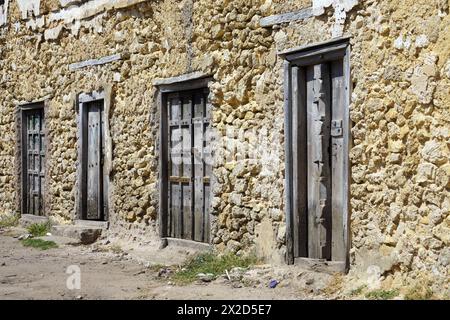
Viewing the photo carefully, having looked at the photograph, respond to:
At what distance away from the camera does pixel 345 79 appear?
19.9 ft

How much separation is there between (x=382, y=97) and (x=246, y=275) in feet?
6.68

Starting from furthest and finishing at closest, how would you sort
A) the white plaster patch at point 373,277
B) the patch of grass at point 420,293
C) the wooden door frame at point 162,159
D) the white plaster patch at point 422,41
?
1. the wooden door frame at point 162,159
2. the white plaster patch at point 373,277
3. the white plaster patch at point 422,41
4. the patch of grass at point 420,293

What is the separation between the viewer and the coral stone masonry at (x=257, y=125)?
213 inches

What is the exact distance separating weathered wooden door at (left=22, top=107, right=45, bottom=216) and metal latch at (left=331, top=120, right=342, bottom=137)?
6192 millimetres

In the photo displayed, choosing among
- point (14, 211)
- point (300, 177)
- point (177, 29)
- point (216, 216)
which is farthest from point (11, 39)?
point (300, 177)

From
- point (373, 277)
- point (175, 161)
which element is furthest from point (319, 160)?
point (175, 161)

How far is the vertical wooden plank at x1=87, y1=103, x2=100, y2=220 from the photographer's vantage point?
32.6 feet

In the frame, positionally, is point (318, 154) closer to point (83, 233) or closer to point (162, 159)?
point (162, 159)

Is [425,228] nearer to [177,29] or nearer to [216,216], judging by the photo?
[216,216]

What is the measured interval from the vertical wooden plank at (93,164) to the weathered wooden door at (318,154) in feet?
13.0

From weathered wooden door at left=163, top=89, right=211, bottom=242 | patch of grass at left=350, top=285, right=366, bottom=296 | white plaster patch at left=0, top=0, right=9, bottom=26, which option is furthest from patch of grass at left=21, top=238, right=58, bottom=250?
patch of grass at left=350, top=285, right=366, bottom=296

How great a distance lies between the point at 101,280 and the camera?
697cm

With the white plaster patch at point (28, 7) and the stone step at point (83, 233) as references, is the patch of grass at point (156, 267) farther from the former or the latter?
the white plaster patch at point (28, 7)

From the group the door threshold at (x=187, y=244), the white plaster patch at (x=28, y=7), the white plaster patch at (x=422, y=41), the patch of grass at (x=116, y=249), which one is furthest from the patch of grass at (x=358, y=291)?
the white plaster patch at (x=28, y=7)
